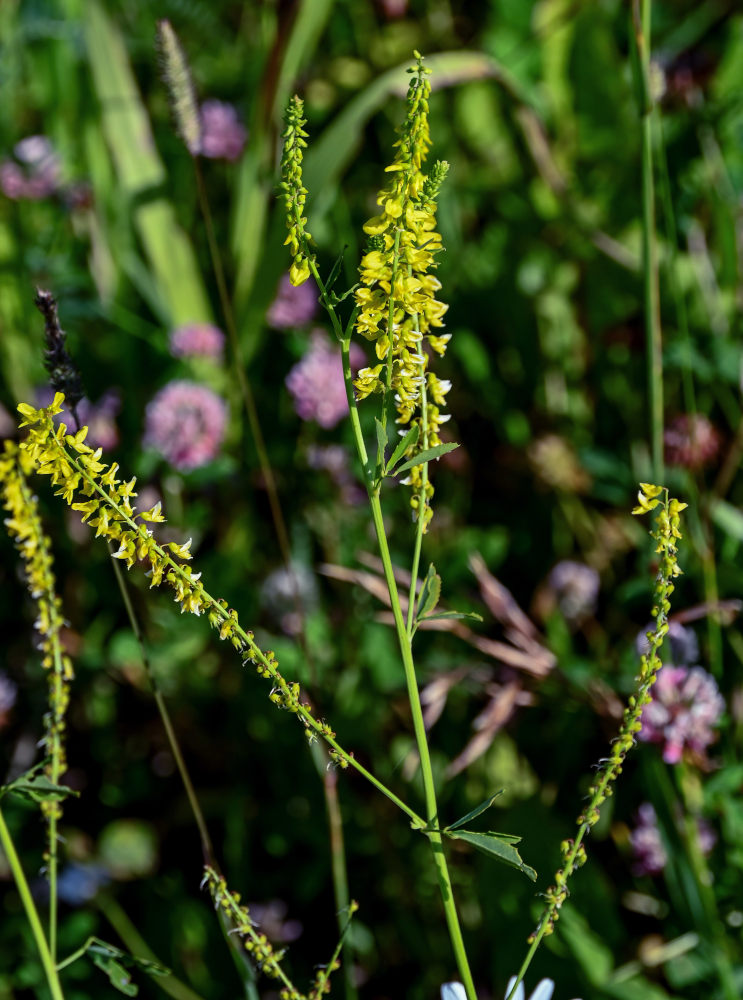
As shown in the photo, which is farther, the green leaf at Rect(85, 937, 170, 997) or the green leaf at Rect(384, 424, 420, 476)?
the green leaf at Rect(85, 937, 170, 997)

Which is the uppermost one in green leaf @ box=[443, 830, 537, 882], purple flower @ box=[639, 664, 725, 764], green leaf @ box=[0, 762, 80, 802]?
green leaf @ box=[0, 762, 80, 802]

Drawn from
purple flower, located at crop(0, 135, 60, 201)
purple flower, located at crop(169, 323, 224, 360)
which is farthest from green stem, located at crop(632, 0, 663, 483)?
purple flower, located at crop(0, 135, 60, 201)

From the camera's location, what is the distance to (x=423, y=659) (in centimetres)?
154

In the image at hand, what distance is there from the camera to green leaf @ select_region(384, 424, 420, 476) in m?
0.68

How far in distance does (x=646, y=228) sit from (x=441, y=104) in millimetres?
1207

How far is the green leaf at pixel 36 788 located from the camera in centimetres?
81

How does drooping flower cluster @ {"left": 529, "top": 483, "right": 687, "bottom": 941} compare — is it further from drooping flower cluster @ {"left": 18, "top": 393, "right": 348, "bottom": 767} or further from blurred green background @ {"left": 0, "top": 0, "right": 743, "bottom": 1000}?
blurred green background @ {"left": 0, "top": 0, "right": 743, "bottom": 1000}

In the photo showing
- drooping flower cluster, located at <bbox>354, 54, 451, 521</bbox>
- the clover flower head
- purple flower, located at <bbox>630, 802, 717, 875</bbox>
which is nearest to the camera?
drooping flower cluster, located at <bbox>354, 54, 451, 521</bbox>

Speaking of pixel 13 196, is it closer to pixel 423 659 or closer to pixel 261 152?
pixel 261 152

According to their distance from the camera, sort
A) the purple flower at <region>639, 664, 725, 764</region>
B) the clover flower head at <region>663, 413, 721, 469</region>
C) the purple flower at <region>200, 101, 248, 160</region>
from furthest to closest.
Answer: the purple flower at <region>200, 101, 248, 160</region> → the clover flower head at <region>663, 413, 721, 469</region> → the purple flower at <region>639, 664, 725, 764</region>

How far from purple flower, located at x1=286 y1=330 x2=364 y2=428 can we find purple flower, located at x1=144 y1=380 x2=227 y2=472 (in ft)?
0.45

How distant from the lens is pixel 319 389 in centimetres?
164

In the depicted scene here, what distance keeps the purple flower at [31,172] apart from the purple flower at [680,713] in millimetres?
1515

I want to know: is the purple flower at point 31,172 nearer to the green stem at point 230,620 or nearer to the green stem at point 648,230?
the green stem at point 648,230
